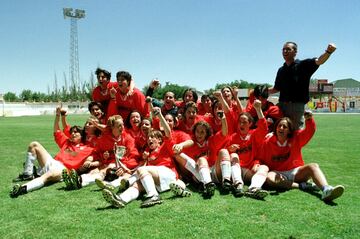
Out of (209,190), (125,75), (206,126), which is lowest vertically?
(209,190)

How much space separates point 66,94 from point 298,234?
286ft

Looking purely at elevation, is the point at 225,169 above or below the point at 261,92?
below

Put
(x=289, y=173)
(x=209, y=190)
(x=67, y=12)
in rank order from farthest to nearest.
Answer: (x=67, y=12) < (x=289, y=173) < (x=209, y=190)

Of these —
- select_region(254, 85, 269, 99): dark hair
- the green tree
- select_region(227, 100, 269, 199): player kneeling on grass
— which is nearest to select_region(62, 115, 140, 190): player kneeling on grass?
select_region(227, 100, 269, 199): player kneeling on grass

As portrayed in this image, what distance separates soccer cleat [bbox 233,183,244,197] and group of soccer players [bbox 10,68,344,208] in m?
0.02

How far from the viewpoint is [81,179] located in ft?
19.0

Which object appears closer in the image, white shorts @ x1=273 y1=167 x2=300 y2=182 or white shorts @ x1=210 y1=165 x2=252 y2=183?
white shorts @ x1=273 y1=167 x2=300 y2=182

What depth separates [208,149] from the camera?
6047mm

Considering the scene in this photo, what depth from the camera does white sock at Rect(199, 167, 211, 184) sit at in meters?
5.20

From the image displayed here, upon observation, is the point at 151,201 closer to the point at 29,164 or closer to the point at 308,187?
the point at 308,187

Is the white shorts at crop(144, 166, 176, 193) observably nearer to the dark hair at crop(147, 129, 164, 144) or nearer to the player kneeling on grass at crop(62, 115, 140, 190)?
the dark hair at crop(147, 129, 164, 144)

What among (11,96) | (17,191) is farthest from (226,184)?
(11,96)

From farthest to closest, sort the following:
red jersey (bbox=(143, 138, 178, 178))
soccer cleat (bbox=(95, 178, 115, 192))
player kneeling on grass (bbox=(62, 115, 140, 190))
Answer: player kneeling on grass (bbox=(62, 115, 140, 190)) < red jersey (bbox=(143, 138, 178, 178)) < soccer cleat (bbox=(95, 178, 115, 192))

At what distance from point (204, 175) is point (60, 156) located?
9.61ft
